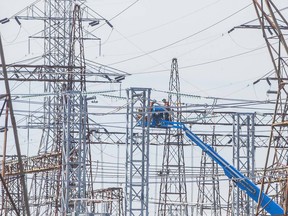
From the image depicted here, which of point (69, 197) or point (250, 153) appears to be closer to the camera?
point (69, 197)

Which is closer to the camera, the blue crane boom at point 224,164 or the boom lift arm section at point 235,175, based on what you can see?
the boom lift arm section at point 235,175

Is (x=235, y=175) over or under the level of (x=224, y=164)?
under

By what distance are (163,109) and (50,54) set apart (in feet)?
42.9

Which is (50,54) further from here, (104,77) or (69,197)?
(69,197)

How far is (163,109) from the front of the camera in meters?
38.5

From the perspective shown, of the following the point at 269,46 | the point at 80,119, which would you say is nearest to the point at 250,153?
the point at 80,119

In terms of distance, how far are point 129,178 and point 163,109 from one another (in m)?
4.40

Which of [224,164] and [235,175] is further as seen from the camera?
[224,164]

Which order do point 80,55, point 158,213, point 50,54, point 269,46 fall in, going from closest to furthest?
point 269,46 → point 80,55 → point 50,54 → point 158,213

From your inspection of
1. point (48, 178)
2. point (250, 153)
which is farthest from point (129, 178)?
point (48, 178)

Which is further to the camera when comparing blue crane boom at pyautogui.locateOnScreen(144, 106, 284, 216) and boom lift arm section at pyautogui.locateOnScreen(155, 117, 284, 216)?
blue crane boom at pyautogui.locateOnScreen(144, 106, 284, 216)

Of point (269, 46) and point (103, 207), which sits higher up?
point (269, 46)

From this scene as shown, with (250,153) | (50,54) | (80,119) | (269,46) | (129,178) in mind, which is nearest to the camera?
(269,46)

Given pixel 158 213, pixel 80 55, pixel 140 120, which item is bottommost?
pixel 158 213
